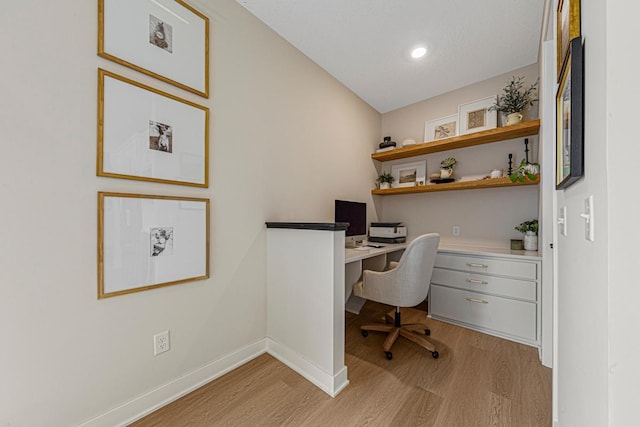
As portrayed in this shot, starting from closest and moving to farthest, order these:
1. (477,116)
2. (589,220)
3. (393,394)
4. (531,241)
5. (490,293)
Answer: (589,220) → (393,394) → (490,293) → (531,241) → (477,116)

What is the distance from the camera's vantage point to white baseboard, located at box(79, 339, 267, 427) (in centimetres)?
126

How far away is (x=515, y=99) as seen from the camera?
246cm

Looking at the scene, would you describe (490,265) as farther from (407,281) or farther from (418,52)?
(418,52)

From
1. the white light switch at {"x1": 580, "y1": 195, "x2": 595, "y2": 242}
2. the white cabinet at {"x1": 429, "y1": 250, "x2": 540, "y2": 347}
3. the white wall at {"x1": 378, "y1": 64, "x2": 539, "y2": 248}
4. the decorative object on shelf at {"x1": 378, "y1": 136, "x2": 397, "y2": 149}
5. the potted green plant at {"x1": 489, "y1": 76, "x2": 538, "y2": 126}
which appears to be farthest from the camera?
the decorative object on shelf at {"x1": 378, "y1": 136, "x2": 397, "y2": 149}

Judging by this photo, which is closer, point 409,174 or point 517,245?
point 517,245

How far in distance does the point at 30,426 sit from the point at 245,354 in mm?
1038

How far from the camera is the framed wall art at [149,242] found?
4.07ft

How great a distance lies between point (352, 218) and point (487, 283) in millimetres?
1367

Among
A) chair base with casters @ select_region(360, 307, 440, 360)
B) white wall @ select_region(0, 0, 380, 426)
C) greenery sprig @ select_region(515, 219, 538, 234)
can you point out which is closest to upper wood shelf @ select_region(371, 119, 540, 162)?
greenery sprig @ select_region(515, 219, 538, 234)

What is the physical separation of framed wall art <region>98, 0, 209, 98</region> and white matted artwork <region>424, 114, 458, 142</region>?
2548 mm

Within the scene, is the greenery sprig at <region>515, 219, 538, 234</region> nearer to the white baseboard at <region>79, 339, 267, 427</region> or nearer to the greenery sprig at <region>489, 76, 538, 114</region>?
the greenery sprig at <region>489, 76, 538, 114</region>

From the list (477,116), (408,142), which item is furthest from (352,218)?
(477,116)

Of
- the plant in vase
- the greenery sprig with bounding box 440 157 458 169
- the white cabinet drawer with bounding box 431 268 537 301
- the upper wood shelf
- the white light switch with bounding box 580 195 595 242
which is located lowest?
the white cabinet drawer with bounding box 431 268 537 301

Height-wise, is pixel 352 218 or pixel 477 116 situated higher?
pixel 477 116
